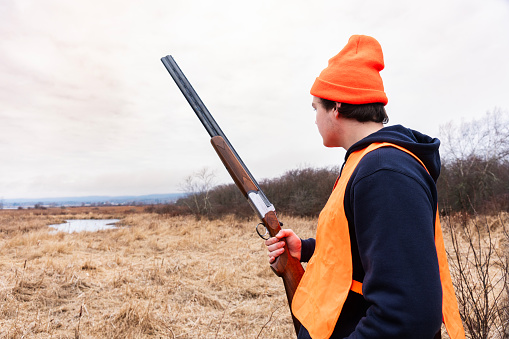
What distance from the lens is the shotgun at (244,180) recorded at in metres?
1.80

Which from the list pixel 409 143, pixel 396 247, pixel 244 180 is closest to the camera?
pixel 396 247

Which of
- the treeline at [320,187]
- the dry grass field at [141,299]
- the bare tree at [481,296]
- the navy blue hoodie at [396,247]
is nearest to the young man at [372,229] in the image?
the navy blue hoodie at [396,247]

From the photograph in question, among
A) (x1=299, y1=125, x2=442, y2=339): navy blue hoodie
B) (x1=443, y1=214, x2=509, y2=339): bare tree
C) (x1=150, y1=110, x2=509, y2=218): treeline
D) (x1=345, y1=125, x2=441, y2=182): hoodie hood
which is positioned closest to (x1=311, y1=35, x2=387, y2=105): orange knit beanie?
(x1=345, y1=125, x2=441, y2=182): hoodie hood

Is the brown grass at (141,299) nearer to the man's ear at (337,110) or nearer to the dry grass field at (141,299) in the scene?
the dry grass field at (141,299)

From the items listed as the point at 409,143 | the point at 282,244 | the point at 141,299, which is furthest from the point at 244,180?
the point at 141,299

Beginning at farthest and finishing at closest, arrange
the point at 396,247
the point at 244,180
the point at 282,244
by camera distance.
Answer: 1. the point at 244,180
2. the point at 282,244
3. the point at 396,247

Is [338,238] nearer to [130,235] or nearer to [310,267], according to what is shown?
[310,267]

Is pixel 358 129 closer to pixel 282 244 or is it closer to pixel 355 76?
pixel 355 76

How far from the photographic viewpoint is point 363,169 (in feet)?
3.44

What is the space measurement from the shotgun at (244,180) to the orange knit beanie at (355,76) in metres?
0.98

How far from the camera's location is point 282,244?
1872 mm

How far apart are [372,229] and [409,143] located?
361mm

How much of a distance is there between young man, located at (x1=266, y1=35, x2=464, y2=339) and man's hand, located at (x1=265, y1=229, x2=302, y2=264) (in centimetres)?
43

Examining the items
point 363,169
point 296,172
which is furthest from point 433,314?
point 296,172
